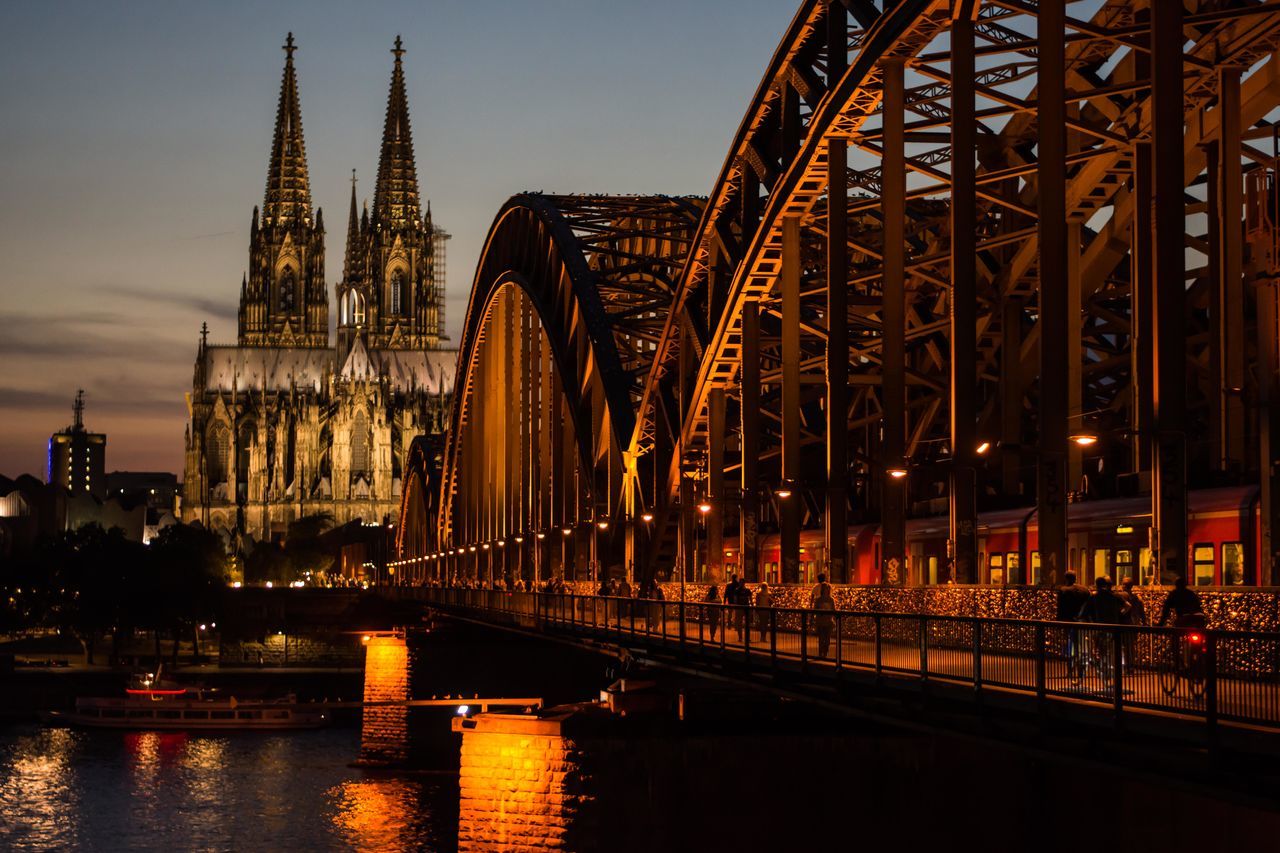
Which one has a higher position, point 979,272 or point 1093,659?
point 979,272

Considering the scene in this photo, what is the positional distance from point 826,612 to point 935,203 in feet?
117

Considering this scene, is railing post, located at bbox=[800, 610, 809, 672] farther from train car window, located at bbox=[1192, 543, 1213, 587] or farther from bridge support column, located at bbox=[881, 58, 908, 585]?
bridge support column, located at bbox=[881, 58, 908, 585]

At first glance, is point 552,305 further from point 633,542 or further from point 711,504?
point 711,504

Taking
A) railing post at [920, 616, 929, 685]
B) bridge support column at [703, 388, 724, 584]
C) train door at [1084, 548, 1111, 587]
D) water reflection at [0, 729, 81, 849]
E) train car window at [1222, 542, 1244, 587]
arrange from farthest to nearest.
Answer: water reflection at [0, 729, 81, 849], bridge support column at [703, 388, 724, 584], train door at [1084, 548, 1111, 587], train car window at [1222, 542, 1244, 587], railing post at [920, 616, 929, 685]

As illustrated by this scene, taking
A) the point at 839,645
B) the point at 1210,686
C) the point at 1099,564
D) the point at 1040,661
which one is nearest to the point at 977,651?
the point at 1040,661

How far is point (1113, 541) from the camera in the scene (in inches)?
1187

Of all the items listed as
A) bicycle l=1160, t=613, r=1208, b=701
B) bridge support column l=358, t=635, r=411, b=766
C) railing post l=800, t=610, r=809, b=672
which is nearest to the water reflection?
bridge support column l=358, t=635, r=411, b=766

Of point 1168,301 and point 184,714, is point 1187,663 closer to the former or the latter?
point 1168,301

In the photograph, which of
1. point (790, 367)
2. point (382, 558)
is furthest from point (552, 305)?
point (382, 558)

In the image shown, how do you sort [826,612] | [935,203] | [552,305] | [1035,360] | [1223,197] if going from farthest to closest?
[552,305], [935,203], [1035,360], [1223,197], [826,612]

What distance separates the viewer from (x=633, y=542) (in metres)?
60.0

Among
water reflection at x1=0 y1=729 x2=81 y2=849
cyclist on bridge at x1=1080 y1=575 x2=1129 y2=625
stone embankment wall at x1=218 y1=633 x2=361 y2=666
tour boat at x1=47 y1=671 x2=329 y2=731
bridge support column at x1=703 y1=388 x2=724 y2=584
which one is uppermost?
bridge support column at x1=703 y1=388 x2=724 y2=584

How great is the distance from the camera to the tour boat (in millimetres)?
95188

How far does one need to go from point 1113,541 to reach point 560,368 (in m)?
39.4
